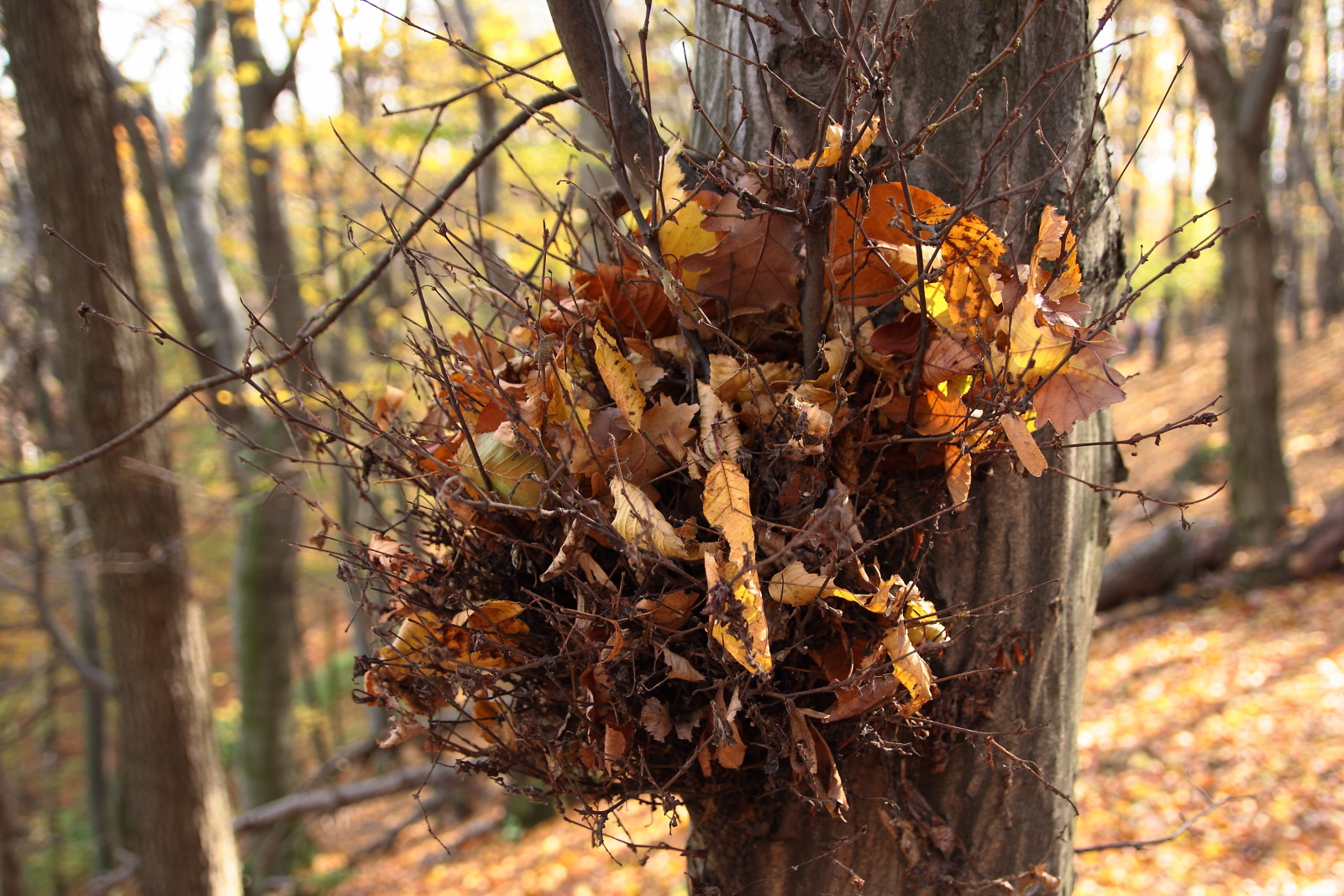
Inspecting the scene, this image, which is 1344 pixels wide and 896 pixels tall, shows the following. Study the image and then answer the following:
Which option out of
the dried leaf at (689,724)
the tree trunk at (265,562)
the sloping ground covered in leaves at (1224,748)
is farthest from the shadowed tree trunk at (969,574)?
the tree trunk at (265,562)

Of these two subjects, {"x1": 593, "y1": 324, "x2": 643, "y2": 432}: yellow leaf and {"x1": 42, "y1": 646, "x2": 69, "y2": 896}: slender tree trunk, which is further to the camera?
{"x1": 42, "y1": 646, "x2": 69, "y2": 896}: slender tree trunk

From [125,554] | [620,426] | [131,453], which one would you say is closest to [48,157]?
[131,453]

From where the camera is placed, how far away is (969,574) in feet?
4.82

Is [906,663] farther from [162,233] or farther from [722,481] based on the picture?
[162,233]

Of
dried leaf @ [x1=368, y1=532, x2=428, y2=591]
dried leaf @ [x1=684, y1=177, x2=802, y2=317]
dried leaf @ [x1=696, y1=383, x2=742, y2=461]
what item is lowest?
dried leaf @ [x1=368, y1=532, x2=428, y2=591]

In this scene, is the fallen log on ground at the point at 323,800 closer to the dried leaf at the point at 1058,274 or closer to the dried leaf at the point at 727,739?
the dried leaf at the point at 727,739

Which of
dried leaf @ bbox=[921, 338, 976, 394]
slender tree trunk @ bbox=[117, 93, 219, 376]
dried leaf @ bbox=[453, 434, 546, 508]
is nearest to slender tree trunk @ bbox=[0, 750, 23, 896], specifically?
slender tree trunk @ bbox=[117, 93, 219, 376]

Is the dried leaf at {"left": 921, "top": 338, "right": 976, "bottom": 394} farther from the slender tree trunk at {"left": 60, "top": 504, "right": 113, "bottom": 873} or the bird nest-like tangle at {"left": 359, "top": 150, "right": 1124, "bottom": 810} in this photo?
the slender tree trunk at {"left": 60, "top": 504, "right": 113, "bottom": 873}

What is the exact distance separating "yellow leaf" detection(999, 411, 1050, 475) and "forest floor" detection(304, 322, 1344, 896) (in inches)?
69.1

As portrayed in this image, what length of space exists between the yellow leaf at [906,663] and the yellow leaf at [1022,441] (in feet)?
0.98

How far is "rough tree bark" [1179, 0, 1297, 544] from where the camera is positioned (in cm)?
694

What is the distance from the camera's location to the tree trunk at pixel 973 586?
1.45 metres

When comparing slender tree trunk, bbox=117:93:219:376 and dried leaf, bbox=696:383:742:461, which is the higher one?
slender tree trunk, bbox=117:93:219:376

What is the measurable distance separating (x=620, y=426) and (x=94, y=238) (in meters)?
3.92
